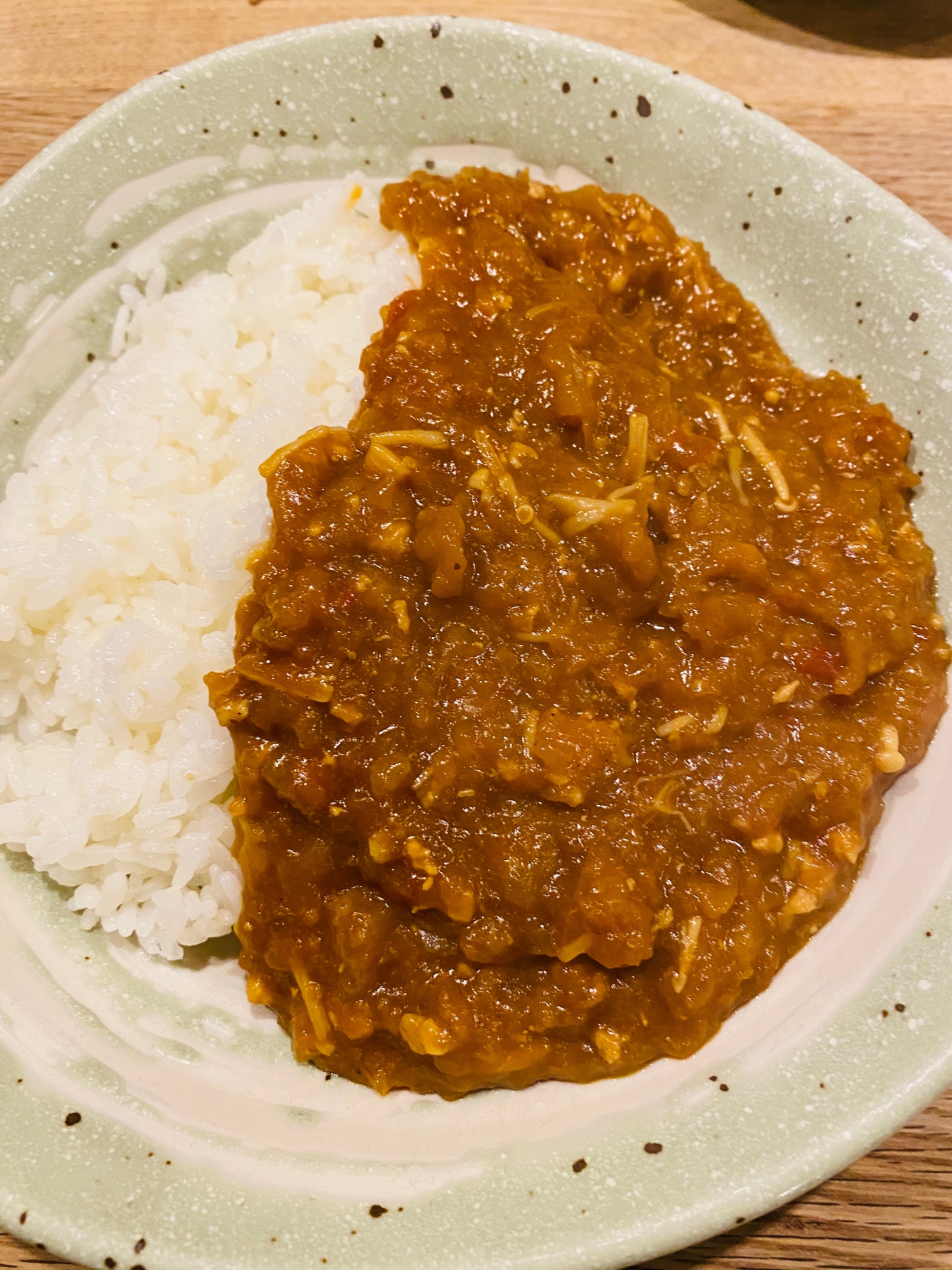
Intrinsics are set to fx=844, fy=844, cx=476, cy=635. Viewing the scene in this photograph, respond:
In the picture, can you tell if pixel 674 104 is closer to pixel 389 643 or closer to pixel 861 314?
pixel 861 314

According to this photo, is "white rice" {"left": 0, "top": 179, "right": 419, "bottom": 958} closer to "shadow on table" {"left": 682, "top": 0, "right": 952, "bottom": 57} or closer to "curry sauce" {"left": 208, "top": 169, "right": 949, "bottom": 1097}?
"curry sauce" {"left": 208, "top": 169, "right": 949, "bottom": 1097}

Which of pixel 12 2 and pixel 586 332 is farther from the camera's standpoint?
pixel 12 2

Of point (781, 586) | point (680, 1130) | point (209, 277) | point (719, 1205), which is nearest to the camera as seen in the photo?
point (719, 1205)

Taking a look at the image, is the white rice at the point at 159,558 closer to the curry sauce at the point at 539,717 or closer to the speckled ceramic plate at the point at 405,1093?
the speckled ceramic plate at the point at 405,1093

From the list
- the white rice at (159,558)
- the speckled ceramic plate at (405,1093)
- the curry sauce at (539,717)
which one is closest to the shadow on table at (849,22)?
the speckled ceramic plate at (405,1093)

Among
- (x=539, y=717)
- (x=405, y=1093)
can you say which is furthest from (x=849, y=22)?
(x=405, y=1093)

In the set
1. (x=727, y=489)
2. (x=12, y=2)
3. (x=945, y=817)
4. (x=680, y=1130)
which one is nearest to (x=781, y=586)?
(x=727, y=489)

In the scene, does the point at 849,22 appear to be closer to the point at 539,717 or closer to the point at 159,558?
the point at 539,717
